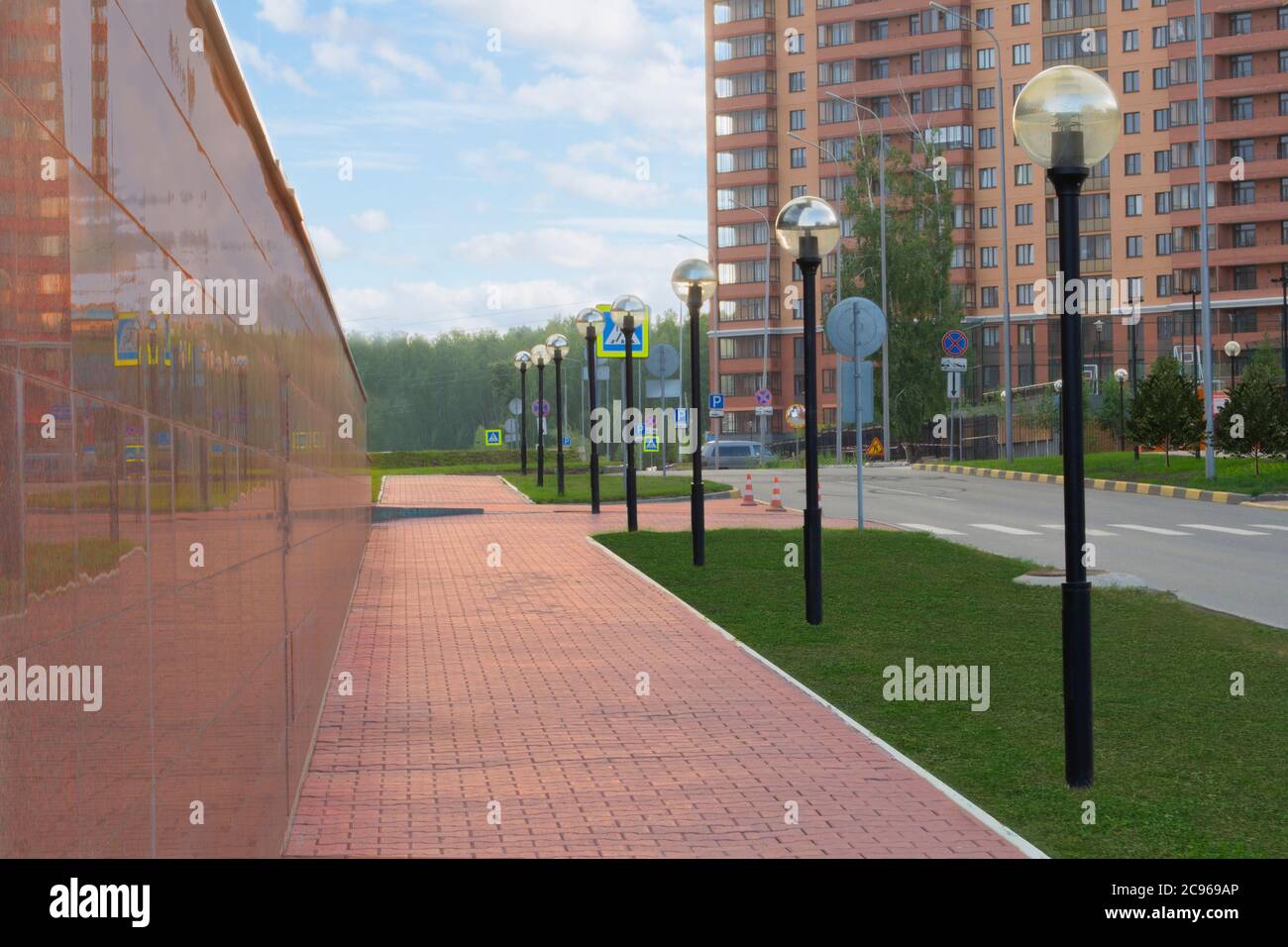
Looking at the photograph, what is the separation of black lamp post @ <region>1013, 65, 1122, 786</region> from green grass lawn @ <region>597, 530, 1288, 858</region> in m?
0.44

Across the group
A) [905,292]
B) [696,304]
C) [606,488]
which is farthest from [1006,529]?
[905,292]

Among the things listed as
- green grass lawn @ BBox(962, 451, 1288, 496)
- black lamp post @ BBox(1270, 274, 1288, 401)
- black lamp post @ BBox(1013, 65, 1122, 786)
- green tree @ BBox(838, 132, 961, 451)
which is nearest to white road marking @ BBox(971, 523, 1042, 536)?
green grass lawn @ BBox(962, 451, 1288, 496)

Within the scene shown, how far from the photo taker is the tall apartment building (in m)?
86.6

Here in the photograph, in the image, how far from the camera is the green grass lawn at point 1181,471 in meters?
32.3

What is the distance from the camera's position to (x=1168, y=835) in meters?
6.33

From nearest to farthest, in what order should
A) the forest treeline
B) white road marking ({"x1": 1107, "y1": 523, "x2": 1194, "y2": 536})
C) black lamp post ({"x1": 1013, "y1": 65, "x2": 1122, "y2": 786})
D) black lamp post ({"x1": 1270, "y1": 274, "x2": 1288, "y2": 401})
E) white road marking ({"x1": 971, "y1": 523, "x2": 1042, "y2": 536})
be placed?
1. black lamp post ({"x1": 1013, "y1": 65, "x2": 1122, "y2": 786})
2. white road marking ({"x1": 1107, "y1": 523, "x2": 1194, "y2": 536})
3. white road marking ({"x1": 971, "y1": 523, "x2": 1042, "y2": 536})
4. black lamp post ({"x1": 1270, "y1": 274, "x2": 1288, "y2": 401})
5. the forest treeline

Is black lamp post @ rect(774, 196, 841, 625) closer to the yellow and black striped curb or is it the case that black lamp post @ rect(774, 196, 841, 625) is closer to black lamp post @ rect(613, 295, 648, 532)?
black lamp post @ rect(613, 295, 648, 532)

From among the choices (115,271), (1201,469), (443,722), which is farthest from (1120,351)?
(115,271)

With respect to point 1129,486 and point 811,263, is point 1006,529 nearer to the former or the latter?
point 811,263

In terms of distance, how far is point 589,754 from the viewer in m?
8.16

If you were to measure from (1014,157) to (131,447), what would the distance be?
322 ft

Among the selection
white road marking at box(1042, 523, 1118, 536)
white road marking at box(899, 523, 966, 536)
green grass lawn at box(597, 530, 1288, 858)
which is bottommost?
green grass lawn at box(597, 530, 1288, 858)
